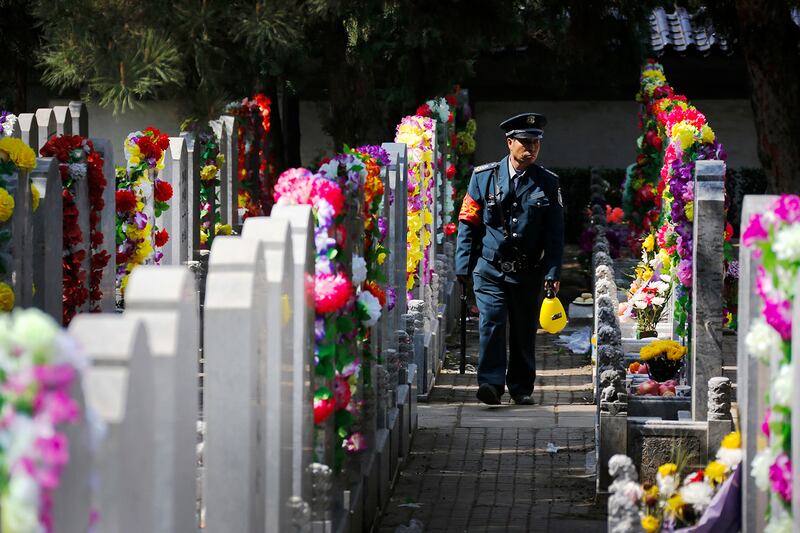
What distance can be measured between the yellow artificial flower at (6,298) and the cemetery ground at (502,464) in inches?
78.6

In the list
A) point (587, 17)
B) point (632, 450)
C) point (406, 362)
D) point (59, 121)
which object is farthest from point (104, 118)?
point (632, 450)

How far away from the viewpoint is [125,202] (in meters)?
10.9

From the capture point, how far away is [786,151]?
12648 millimetres

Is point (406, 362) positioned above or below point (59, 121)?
below

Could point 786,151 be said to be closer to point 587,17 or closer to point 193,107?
point 587,17

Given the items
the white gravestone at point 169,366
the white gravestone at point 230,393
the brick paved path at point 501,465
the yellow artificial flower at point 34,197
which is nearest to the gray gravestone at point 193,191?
the brick paved path at point 501,465

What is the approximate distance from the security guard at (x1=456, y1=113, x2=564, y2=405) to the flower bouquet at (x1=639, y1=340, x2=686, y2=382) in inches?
40.2

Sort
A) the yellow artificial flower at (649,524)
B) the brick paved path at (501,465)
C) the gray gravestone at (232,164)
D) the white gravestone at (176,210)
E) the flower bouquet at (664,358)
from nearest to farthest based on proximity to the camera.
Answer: the yellow artificial flower at (649,524), the brick paved path at (501,465), the flower bouquet at (664,358), the white gravestone at (176,210), the gray gravestone at (232,164)

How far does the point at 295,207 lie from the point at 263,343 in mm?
937

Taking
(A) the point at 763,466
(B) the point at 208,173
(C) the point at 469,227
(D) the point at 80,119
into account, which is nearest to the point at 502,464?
(C) the point at 469,227

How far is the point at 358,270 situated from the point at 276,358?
1.95 m

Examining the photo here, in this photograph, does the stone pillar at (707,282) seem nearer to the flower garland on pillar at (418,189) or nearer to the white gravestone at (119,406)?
the flower garland on pillar at (418,189)

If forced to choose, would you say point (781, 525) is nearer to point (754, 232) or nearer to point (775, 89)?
point (754, 232)

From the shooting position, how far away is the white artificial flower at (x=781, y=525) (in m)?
4.72
